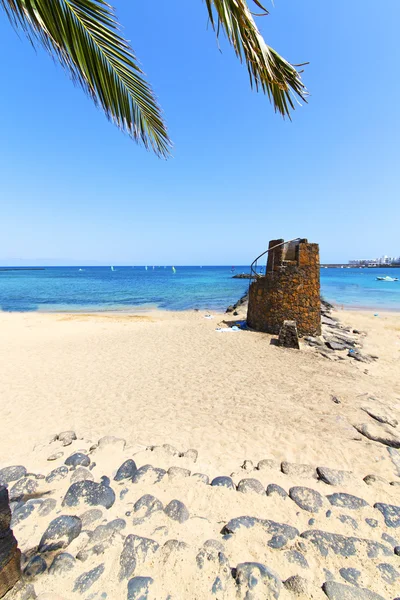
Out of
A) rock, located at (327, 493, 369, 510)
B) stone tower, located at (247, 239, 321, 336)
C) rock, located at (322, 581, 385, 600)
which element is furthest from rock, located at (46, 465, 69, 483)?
stone tower, located at (247, 239, 321, 336)

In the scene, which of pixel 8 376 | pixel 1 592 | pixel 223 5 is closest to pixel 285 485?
pixel 1 592

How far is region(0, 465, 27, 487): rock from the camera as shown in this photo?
3.32 metres

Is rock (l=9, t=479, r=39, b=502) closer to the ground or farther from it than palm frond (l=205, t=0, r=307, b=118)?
closer to the ground

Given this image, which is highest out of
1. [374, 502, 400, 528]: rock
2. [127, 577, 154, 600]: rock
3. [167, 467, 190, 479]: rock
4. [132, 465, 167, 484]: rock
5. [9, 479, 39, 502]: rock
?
A: [127, 577, 154, 600]: rock

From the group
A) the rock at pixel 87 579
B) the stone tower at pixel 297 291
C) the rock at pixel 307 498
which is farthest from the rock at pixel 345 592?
the stone tower at pixel 297 291

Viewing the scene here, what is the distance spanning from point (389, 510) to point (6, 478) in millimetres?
4462

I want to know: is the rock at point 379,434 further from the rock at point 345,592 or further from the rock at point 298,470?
the rock at point 345,592

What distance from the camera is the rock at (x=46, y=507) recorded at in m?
2.80

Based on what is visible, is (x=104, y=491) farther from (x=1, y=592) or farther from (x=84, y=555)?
(x=1, y=592)

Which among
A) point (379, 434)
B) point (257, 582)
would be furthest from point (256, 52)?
point (379, 434)

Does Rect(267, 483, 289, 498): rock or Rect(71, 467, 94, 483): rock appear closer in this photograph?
Rect(267, 483, 289, 498): rock

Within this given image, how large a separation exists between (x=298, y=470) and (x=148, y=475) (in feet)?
6.51

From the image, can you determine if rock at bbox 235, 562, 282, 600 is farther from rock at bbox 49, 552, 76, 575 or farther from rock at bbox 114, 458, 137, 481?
rock at bbox 114, 458, 137, 481

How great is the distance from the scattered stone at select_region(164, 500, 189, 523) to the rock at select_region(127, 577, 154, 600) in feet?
2.16
